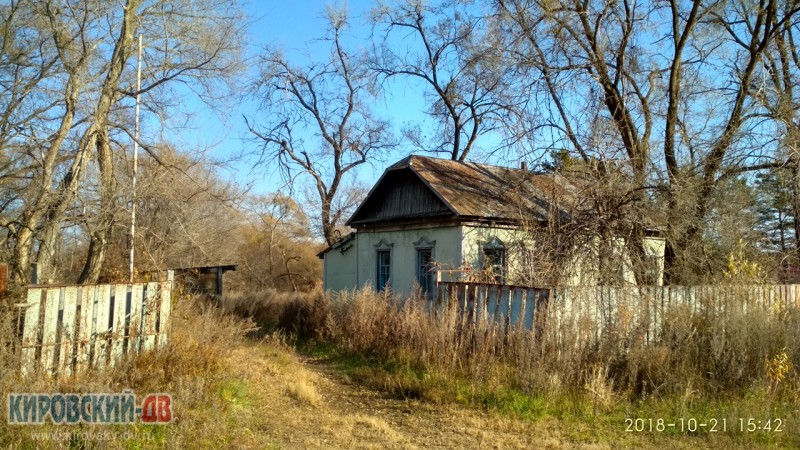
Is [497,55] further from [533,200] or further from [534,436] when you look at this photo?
[534,436]

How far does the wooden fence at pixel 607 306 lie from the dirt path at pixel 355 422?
179 centimetres

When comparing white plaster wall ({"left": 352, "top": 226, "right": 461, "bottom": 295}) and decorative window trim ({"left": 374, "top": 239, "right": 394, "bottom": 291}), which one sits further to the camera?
decorative window trim ({"left": 374, "top": 239, "right": 394, "bottom": 291})

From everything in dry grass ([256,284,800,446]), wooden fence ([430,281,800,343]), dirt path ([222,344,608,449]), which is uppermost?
wooden fence ([430,281,800,343])

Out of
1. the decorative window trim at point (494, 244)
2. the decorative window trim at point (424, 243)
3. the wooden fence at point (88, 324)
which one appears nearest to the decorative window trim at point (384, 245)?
the decorative window trim at point (424, 243)

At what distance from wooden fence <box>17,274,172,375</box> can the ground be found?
4.69 ft

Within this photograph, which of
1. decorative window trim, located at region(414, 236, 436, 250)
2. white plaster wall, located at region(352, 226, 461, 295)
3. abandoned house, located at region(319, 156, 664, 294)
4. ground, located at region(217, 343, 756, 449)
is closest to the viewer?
ground, located at region(217, 343, 756, 449)

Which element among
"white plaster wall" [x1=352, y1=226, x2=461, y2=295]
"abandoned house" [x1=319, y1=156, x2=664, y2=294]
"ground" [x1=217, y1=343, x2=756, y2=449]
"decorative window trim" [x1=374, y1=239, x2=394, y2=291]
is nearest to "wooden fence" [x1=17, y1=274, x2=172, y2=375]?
"ground" [x1=217, y1=343, x2=756, y2=449]

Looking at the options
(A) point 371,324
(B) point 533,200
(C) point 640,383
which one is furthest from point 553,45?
(C) point 640,383

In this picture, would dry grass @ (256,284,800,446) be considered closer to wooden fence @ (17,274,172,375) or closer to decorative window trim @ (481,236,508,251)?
wooden fence @ (17,274,172,375)

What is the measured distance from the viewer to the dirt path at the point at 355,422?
6.86 metres

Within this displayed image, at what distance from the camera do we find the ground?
6.84 meters

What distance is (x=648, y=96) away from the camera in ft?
55.0

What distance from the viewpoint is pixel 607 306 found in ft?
30.3

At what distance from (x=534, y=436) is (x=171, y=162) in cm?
1035
